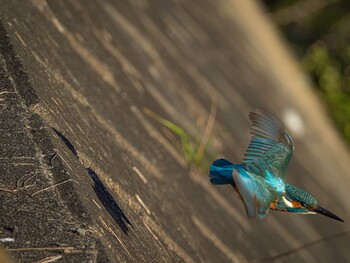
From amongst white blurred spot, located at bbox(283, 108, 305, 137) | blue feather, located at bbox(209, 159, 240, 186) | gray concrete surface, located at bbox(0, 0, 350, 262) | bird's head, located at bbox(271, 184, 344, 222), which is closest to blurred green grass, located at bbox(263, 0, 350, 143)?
white blurred spot, located at bbox(283, 108, 305, 137)

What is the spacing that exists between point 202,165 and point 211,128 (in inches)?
26.2

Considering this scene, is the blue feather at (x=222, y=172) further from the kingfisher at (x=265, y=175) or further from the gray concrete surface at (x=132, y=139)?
the gray concrete surface at (x=132, y=139)

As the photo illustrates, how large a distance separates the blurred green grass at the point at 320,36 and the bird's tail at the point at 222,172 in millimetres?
6818

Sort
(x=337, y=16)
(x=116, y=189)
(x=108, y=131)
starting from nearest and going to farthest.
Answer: (x=116, y=189), (x=108, y=131), (x=337, y=16)

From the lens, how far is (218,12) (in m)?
6.10

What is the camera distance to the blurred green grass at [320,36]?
9852 millimetres

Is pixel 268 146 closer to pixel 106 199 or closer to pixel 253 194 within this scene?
pixel 253 194

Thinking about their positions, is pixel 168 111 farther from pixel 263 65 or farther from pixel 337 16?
pixel 337 16

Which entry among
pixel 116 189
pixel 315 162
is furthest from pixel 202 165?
pixel 315 162

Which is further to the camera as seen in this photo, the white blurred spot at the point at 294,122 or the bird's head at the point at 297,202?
the white blurred spot at the point at 294,122

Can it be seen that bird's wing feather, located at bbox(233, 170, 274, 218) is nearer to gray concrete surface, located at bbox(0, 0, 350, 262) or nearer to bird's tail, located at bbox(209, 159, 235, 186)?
bird's tail, located at bbox(209, 159, 235, 186)

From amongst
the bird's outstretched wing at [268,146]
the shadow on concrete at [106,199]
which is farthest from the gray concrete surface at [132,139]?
the bird's outstretched wing at [268,146]

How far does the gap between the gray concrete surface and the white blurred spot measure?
3 centimetres

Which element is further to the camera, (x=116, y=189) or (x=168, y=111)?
(x=168, y=111)
